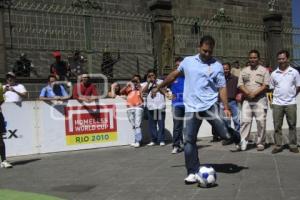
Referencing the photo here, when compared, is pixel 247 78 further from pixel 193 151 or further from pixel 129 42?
pixel 129 42

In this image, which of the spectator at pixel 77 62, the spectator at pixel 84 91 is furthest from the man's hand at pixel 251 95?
→ the spectator at pixel 77 62

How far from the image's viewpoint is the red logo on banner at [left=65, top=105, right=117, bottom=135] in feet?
39.5

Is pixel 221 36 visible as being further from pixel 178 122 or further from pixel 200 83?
pixel 200 83

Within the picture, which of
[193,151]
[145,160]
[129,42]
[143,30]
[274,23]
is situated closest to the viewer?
[193,151]

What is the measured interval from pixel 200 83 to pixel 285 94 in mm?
→ 3106

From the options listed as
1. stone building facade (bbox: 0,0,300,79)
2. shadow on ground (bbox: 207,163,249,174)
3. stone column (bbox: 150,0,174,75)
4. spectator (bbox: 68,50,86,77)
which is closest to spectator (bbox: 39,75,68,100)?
stone building facade (bbox: 0,0,300,79)

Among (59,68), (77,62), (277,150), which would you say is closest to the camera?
(277,150)

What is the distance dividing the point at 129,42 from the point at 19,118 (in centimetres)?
892

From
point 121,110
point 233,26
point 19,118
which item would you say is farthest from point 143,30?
point 19,118

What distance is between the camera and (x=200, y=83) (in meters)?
7.18

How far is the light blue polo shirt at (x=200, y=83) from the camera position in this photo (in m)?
7.17

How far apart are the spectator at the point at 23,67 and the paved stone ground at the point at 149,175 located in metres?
4.93

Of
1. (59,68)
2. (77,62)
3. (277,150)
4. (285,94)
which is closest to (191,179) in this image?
(277,150)

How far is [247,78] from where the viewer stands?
10.3 m
